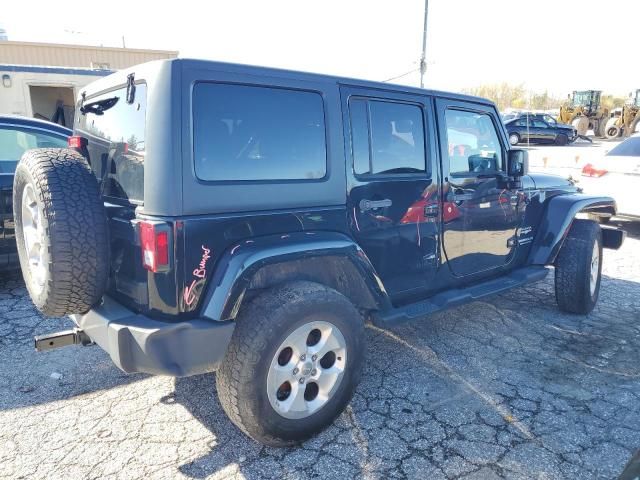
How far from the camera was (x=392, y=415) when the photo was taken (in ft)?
9.46

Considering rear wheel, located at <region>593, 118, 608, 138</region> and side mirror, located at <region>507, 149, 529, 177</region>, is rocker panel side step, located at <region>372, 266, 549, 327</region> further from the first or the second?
rear wheel, located at <region>593, 118, 608, 138</region>

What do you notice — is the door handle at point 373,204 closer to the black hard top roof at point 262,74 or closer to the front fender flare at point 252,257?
the front fender flare at point 252,257

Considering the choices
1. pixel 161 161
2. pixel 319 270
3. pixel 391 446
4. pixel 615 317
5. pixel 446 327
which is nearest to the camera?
pixel 161 161

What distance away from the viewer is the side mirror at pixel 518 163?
12.4ft

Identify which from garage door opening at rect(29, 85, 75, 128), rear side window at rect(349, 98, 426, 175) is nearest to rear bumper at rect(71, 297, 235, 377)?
rear side window at rect(349, 98, 426, 175)

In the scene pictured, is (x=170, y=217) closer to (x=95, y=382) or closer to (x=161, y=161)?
(x=161, y=161)

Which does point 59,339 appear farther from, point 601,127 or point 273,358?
point 601,127

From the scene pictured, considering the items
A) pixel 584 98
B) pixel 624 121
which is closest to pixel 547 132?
pixel 624 121

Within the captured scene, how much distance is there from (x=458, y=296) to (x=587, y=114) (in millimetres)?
30561

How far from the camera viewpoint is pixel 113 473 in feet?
7.81

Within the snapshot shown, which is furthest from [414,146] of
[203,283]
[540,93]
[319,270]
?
[540,93]

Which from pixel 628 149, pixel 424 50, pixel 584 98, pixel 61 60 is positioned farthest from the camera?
pixel 584 98

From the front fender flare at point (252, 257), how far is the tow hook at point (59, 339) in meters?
0.89

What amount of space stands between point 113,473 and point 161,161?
1.54 meters
